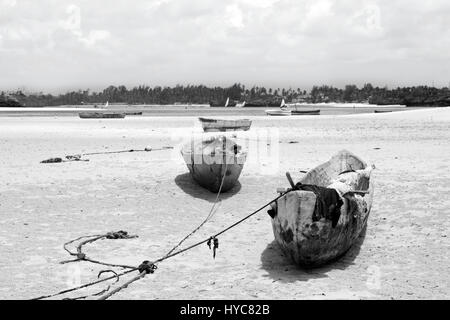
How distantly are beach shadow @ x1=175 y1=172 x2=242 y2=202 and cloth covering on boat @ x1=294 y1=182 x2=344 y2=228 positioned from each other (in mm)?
4934

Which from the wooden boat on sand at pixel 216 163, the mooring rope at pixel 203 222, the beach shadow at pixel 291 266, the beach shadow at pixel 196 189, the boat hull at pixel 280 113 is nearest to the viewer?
the beach shadow at pixel 291 266

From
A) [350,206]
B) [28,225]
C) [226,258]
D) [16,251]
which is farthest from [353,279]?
[28,225]

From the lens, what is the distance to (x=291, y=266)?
7590 millimetres

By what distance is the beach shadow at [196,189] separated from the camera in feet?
39.8

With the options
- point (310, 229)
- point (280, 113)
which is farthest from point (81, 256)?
point (280, 113)

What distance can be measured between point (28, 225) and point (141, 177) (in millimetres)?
4299

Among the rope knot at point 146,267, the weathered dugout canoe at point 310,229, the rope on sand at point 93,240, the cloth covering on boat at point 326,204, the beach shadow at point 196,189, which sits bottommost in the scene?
the rope on sand at point 93,240

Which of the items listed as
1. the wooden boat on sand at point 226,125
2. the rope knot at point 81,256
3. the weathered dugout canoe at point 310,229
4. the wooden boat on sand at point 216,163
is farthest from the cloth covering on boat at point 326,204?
the wooden boat on sand at point 226,125

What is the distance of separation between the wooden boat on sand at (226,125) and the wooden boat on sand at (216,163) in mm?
19966

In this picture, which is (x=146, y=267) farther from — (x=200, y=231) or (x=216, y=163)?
(x=216, y=163)

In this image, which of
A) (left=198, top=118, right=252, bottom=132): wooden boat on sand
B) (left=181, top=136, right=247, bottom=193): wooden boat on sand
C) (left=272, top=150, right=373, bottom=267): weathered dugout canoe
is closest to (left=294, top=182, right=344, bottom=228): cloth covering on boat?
(left=272, top=150, right=373, bottom=267): weathered dugout canoe

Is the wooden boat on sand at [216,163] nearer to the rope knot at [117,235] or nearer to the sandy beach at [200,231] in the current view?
the sandy beach at [200,231]
